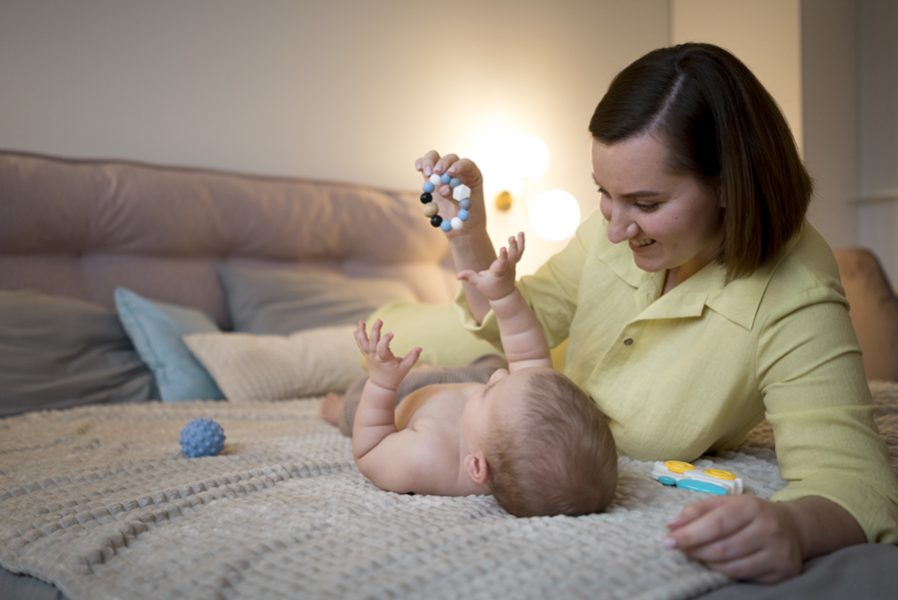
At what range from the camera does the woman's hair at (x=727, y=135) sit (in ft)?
3.79

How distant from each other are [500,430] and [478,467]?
68mm

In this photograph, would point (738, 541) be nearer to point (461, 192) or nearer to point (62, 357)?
point (461, 192)

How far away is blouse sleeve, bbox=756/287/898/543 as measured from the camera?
1027 mm

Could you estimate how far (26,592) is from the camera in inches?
38.7

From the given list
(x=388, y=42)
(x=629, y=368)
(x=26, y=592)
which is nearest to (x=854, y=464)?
(x=629, y=368)

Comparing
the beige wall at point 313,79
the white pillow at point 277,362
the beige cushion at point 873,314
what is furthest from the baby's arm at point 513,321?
the beige wall at point 313,79

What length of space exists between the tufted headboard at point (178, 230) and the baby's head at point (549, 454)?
1.70 meters

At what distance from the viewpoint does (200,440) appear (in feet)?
4.81

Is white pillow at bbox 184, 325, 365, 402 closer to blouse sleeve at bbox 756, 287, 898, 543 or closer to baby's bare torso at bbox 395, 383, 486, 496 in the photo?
baby's bare torso at bbox 395, 383, 486, 496

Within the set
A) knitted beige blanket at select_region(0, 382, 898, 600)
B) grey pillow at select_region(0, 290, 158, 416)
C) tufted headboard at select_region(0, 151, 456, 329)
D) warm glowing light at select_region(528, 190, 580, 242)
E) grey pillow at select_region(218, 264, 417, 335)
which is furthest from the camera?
warm glowing light at select_region(528, 190, 580, 242)

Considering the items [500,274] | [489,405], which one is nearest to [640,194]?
[500,274]

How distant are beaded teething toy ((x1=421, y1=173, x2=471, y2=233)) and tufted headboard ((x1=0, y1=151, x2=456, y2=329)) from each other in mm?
1369

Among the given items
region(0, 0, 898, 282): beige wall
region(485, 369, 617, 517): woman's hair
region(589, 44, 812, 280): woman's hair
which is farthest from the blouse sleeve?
region(0, 0, 898, 282): beige wall

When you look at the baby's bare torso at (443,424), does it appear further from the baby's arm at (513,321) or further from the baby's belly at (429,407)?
the baby's arm at (513,321)
